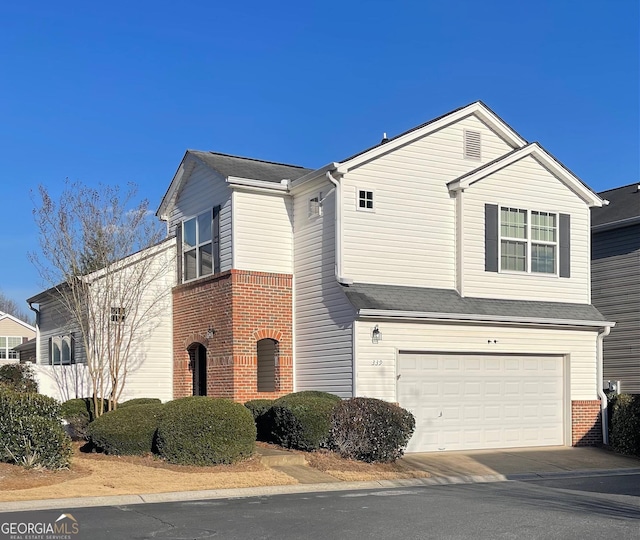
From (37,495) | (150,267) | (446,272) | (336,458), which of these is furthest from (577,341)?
(37,495)

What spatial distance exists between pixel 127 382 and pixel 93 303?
2640 mm

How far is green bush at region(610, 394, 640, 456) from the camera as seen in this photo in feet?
66.3

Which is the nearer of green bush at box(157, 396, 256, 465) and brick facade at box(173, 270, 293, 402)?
green bush at box(157, 396, 256, 465)

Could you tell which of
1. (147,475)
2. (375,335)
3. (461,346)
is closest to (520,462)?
(461,346)

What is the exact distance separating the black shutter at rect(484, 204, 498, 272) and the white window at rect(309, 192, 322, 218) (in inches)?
169

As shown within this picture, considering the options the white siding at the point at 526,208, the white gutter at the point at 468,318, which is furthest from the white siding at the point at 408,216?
the white gutter at the point at 468,318

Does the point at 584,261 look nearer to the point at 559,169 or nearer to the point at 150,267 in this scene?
the point at 559,169

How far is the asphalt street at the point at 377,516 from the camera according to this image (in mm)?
10133

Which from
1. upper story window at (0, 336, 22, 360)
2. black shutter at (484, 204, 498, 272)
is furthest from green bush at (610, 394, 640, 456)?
upper story window at (0, 336, 22, 360)

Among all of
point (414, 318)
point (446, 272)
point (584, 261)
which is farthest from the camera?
point (584, 261)

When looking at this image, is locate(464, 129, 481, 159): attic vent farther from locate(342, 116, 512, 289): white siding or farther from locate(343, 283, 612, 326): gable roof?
locate(343, 283, 612, 326): gable roof

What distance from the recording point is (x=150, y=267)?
23.1 meters

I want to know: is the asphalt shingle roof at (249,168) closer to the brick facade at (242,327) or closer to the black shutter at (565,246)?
the brick facade at (242,327)

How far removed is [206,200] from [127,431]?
795 centimetres
